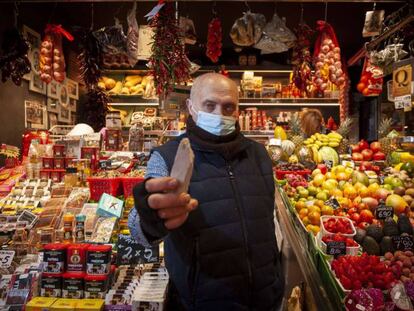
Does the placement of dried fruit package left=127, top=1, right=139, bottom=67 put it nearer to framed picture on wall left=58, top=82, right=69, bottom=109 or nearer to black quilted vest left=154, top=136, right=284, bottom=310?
framed picture on wall left=58, top=82, right=69, bottom=109

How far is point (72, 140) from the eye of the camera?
13.5 ft

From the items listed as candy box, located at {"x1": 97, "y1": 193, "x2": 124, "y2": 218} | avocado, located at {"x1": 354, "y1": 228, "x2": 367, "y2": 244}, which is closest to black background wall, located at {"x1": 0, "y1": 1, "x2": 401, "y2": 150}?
candy box, located at {"x1": 97, "y1": 193, "x2": 124, "y2": 218}

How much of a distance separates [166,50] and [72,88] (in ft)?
14.9

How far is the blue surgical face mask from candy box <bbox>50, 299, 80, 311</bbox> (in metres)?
1.22

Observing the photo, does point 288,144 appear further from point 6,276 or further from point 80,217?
point 6,276

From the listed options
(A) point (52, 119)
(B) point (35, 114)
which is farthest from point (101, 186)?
(A) point (52, 119)

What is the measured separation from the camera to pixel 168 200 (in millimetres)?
1202

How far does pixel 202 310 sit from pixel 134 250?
97 centimetres

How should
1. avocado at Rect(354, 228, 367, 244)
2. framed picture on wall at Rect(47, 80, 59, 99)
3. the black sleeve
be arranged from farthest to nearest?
framed picture on wall at Rect(47, 80, 59, 99) < avocado at Rect(354, 228, 367, 244) < the black sleeve

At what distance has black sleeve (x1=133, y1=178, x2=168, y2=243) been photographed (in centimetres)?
131

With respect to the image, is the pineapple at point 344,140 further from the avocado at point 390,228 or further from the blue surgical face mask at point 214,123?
the blue surgical face mask at point 214,123

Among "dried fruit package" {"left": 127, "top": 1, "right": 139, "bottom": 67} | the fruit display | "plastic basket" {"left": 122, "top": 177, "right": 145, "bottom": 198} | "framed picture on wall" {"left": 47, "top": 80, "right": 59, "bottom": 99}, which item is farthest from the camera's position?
the fruit display

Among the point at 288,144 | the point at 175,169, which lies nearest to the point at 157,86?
the point at 288,144

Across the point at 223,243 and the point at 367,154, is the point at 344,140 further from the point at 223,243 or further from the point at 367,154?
the point at 223,243
